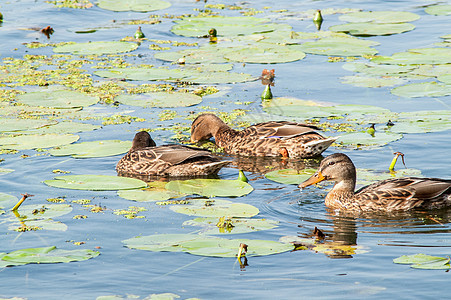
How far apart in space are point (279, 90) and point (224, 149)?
2447mm

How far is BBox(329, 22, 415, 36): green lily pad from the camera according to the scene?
1812 cm

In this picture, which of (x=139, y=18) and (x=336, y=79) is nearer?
(x=336, y=79)

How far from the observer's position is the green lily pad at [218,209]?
8.83 metres

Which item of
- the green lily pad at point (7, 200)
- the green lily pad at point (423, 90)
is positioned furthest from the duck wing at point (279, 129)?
the green lily pad at point (7, 200)

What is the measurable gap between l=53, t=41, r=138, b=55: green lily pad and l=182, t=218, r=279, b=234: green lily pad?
9029mm

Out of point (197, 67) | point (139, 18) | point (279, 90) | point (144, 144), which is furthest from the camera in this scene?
point (139, 18)

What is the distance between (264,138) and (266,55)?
4.84 meters

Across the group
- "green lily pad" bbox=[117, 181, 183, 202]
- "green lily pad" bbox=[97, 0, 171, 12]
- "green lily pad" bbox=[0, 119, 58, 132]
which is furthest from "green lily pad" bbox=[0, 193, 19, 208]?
"green lily pad" bbox=[97, 0, 171, 12]

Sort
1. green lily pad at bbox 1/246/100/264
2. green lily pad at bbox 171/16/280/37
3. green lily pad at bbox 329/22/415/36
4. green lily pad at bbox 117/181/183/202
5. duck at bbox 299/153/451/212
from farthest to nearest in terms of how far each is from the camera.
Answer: green lily pad at bbox 171/16/280/37 → green lily pad at bbox 329/22/415/36 → green lily pad at bbox 117/181/183/202 → duck at bbox 299/153/451/212 → green lily pad at bbox 1/246/100/264

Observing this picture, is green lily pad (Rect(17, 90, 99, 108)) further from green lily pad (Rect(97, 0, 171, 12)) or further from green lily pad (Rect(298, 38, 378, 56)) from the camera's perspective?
green lily pad (Rect(97, 0, 171, 12))

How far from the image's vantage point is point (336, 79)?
1491cm

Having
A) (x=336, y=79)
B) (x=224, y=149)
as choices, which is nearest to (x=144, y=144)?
(x=224, y=149)

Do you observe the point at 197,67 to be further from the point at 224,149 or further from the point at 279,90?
the point at 224,149

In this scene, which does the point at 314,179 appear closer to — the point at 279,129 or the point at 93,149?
the point at 279,129
